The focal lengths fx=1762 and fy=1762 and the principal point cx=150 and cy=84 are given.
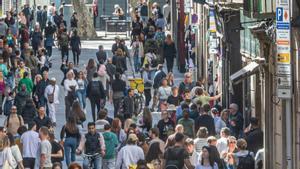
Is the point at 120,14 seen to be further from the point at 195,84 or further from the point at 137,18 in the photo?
the point at 195,84

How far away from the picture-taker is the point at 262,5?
3228 cm

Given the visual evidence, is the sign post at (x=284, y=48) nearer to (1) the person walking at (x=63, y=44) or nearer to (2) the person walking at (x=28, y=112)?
(2) the person walking at (x=28, y=112)

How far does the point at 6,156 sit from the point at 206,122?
5.75 metres

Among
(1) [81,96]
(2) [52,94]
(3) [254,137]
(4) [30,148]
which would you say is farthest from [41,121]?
(1) [81,96]

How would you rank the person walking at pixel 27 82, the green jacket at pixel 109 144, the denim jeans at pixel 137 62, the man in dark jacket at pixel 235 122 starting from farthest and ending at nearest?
the denim jeans at pixel 137 62
the person walking at pixel 27 82
the man in dark jacket at pixel 235 122
the green jacket at pixel 109 144

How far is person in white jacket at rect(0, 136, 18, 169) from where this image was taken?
3128 centimetres

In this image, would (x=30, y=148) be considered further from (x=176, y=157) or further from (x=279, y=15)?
(x=279, y=15)

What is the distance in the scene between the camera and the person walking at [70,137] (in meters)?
34.0

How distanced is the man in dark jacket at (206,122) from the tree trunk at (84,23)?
36752mm

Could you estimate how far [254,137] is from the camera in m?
33.6

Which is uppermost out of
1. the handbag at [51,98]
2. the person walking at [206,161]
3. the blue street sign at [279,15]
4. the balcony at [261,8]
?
the blue street sign at [279,15]

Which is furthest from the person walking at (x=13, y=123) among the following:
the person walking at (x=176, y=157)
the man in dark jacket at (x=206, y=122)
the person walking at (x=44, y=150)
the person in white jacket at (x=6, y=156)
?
the person walking at (x=176, y=157)

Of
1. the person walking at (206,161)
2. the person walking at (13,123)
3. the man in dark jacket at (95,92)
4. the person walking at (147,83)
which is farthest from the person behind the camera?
the person walking at (147,83)

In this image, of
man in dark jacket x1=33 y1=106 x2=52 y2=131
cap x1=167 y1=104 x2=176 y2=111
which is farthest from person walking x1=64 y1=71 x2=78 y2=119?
man in dark jacket x1=33 y1=106 x2=52 y2=131
